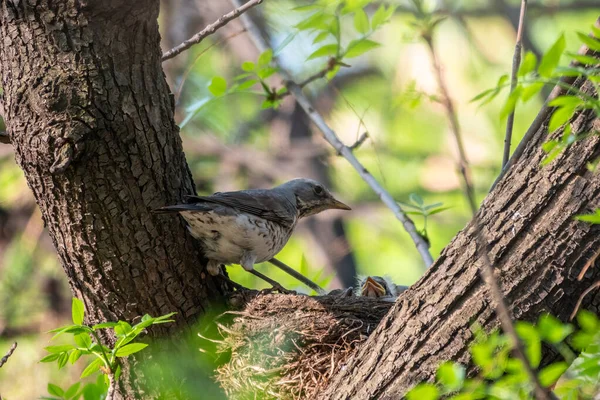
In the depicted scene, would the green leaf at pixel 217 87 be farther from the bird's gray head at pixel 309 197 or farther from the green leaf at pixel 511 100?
the green leaf at pixel 511 100

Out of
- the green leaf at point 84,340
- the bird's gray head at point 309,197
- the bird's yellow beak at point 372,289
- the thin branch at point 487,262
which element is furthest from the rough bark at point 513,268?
the bird's gray head at point 309,197

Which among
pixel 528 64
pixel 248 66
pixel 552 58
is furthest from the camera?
pixel 248 66

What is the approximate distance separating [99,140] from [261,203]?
1.59 m

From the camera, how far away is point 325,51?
381 centimetres

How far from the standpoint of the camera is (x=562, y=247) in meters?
2.40

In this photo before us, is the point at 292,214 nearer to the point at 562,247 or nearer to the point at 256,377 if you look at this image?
the point at 256,377

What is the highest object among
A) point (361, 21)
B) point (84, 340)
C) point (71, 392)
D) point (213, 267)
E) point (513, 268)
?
point (361, 21)

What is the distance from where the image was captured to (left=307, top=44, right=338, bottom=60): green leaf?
3770 millimetres

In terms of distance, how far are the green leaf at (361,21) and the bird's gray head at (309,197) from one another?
1.58 m

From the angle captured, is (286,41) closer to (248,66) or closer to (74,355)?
(248,66)

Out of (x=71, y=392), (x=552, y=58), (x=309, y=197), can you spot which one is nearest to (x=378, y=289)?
(x=309, y=197)

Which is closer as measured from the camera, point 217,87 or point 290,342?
point 290,342

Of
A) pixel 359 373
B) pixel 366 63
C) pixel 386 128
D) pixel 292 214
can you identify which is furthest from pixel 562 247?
pixel 366 63

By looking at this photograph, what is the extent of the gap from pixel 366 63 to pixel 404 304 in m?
6.49
